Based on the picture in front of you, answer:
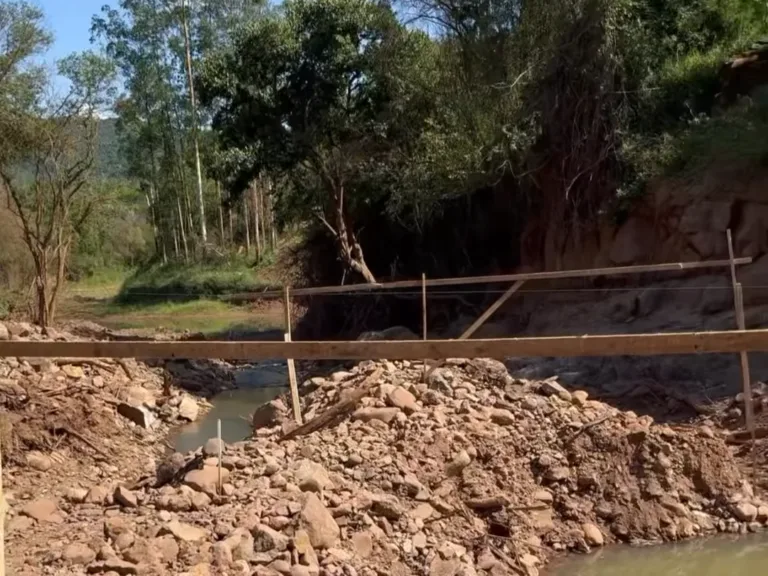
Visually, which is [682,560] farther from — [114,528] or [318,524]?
[114,528]

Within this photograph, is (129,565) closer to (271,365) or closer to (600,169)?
(600,169)

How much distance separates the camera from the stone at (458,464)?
25.5 feet

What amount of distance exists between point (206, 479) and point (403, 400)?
2.36 metres

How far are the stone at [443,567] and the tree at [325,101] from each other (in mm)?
12987

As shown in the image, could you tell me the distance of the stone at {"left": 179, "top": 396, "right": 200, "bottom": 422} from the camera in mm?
14430

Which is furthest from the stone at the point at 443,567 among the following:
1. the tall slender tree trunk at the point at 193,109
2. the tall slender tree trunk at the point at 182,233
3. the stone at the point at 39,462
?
the tall slender tree trunk at the point at 182,233

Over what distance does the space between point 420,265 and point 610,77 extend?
18.5 ft

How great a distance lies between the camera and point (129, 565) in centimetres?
549

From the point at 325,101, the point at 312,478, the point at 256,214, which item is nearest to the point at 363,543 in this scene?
the point at 312,478

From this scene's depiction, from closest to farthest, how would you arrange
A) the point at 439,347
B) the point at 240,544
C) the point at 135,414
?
the point at 439,347
the point at 240,544
the point at 135,414

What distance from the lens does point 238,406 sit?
1585 cm

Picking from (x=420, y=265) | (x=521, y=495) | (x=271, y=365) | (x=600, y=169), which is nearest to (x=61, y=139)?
(x=271, y=365)

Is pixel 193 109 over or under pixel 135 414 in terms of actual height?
over

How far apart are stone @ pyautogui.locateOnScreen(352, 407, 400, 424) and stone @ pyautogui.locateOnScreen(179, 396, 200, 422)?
6.60 meters
